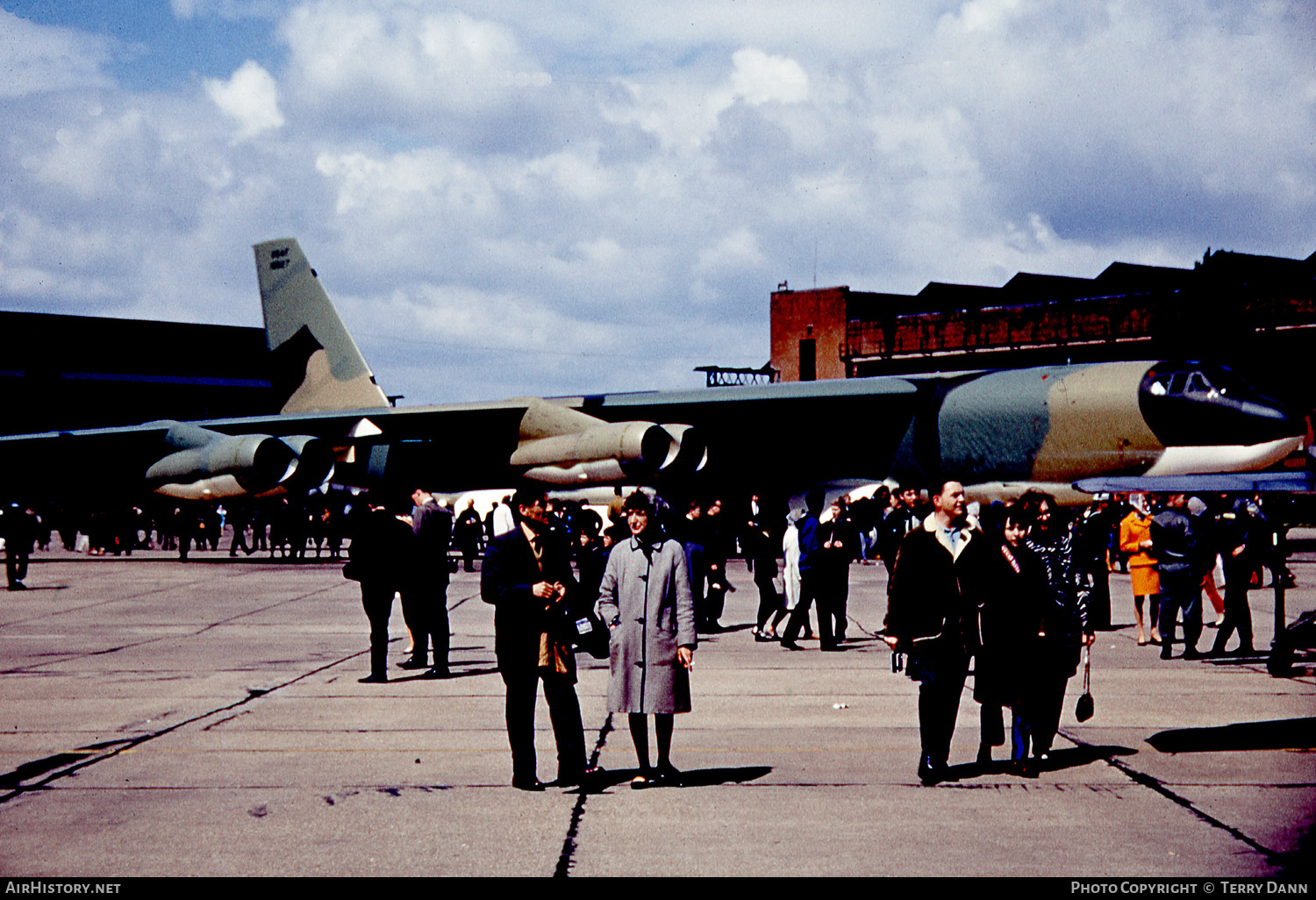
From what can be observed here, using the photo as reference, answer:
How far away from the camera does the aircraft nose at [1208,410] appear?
19.3 metres

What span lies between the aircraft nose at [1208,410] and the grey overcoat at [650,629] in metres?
15.2

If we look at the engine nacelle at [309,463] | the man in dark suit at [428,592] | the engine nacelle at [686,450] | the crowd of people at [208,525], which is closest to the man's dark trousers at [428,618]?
the man in dark suit at [428,592]

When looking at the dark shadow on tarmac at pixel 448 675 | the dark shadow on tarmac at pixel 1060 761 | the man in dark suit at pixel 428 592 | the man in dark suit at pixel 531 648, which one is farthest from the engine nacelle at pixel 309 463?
the dark shadow on tarmac at pixel 1060 761

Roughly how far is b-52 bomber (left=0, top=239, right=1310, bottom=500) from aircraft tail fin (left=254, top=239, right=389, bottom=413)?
0.15 ft

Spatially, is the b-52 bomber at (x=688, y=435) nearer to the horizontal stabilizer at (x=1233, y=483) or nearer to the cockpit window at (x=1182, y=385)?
the cockpit window at (x=1182, y=385)

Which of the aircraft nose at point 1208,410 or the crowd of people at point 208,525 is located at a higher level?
the aircraft nose at point 1208,410

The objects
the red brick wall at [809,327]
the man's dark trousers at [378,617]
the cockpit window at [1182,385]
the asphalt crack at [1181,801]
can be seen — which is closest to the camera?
the asphalt crack at [1181,801]

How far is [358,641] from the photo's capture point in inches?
556

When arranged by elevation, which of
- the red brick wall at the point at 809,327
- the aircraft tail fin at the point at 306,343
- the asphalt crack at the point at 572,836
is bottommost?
the asphalt crack at the point at 572,836

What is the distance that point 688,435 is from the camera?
25641mm

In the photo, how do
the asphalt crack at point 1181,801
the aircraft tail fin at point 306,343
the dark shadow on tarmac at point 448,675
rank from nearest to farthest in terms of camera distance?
1. the asphalt crack at point 1181,801
2. the dark shadow on tarmac at point 448,675
3. the aircraft tail fin at point 306,343

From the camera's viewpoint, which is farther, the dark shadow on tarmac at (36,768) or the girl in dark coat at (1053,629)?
the girl in dark coat at (1053,629)

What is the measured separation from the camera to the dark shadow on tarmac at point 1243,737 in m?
7.81

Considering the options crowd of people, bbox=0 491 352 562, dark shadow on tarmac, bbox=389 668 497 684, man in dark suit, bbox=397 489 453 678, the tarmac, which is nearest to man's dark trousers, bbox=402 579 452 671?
man in dark suit, bbox=397 489 453 678
